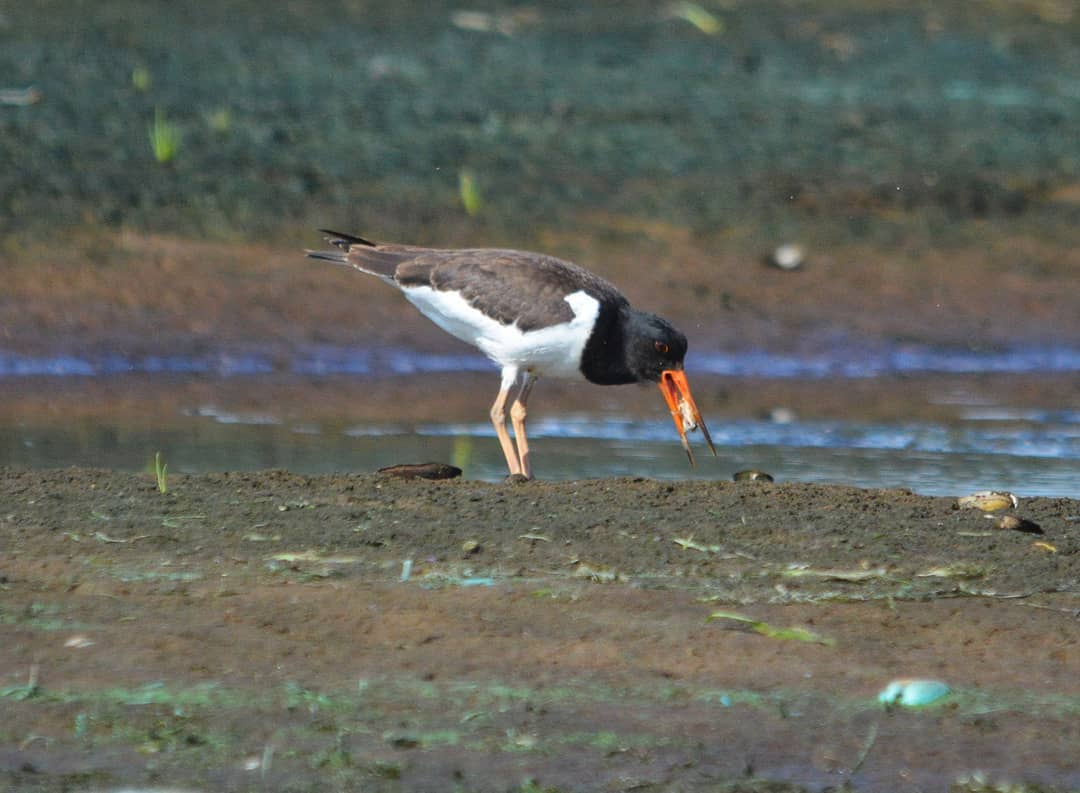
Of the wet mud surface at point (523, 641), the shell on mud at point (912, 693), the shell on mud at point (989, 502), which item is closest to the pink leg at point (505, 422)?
the wet mud surface at point (523, 641)

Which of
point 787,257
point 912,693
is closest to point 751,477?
point 912,693

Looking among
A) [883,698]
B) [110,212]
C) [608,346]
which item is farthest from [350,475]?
[110,212]

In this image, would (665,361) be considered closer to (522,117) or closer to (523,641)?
(523,641)

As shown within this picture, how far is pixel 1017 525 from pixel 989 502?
438 millimetres

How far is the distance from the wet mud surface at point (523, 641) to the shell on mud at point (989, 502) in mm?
93

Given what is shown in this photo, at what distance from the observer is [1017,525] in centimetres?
684

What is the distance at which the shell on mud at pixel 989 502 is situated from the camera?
7.25 meters

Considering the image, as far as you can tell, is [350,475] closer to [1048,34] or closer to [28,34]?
[28,34]

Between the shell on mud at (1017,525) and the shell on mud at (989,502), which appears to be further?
the shell on mud at (989,502)

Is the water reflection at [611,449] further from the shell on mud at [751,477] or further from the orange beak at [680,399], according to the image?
the shell on mud at [751,477]

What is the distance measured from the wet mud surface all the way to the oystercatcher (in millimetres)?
1340

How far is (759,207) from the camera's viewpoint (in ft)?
47.3

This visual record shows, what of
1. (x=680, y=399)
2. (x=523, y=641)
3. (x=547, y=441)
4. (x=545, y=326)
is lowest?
(x=547, y=441)

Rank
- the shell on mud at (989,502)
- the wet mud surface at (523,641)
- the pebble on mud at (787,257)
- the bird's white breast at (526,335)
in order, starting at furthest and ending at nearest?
the pebble on mud at (787,257), the bird's white breast at (526,335), the shell on mud at (989,502), the wet mud surface at (523,641)
